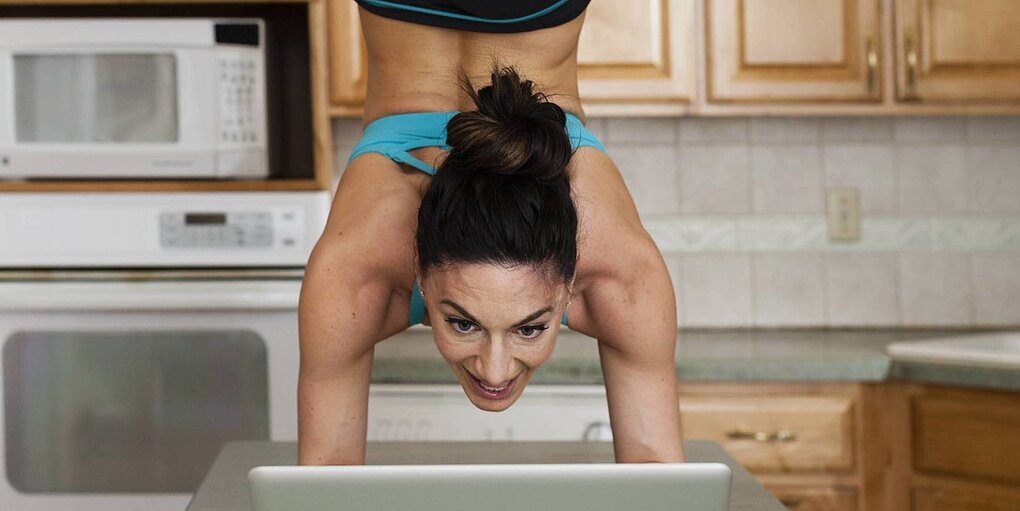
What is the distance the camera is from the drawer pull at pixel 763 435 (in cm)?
239

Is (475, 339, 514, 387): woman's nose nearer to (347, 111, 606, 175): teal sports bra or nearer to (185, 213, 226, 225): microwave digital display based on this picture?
(347, 111, 606, 175): teal sports bra

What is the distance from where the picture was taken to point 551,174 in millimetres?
1012

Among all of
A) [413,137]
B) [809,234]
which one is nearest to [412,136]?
[413,137]

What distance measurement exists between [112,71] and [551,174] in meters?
1.68

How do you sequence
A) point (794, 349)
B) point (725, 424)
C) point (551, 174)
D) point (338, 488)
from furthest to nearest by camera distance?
1. point (794, 349)
2. point (725, 424)
3. point (551, 174)
4. point (338, 488)

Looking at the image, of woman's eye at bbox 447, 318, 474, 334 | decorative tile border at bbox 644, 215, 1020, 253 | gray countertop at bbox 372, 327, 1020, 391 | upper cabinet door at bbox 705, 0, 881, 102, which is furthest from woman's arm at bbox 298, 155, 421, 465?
decorative tile border at bbox 644, 215, 1020, 253

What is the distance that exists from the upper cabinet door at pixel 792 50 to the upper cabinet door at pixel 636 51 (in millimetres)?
69

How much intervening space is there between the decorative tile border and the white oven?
0.95m

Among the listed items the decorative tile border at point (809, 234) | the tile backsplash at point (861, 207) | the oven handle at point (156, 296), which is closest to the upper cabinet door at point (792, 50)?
the tile backsplash at point (861, 207)

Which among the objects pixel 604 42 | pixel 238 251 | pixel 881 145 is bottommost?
pixel 238 251

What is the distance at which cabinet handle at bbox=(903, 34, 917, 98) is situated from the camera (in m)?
2.63

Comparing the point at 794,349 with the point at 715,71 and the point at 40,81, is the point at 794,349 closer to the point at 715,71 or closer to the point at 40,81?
the point at 715,71

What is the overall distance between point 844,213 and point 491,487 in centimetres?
225

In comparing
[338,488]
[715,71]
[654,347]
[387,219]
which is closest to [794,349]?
[715,71]
